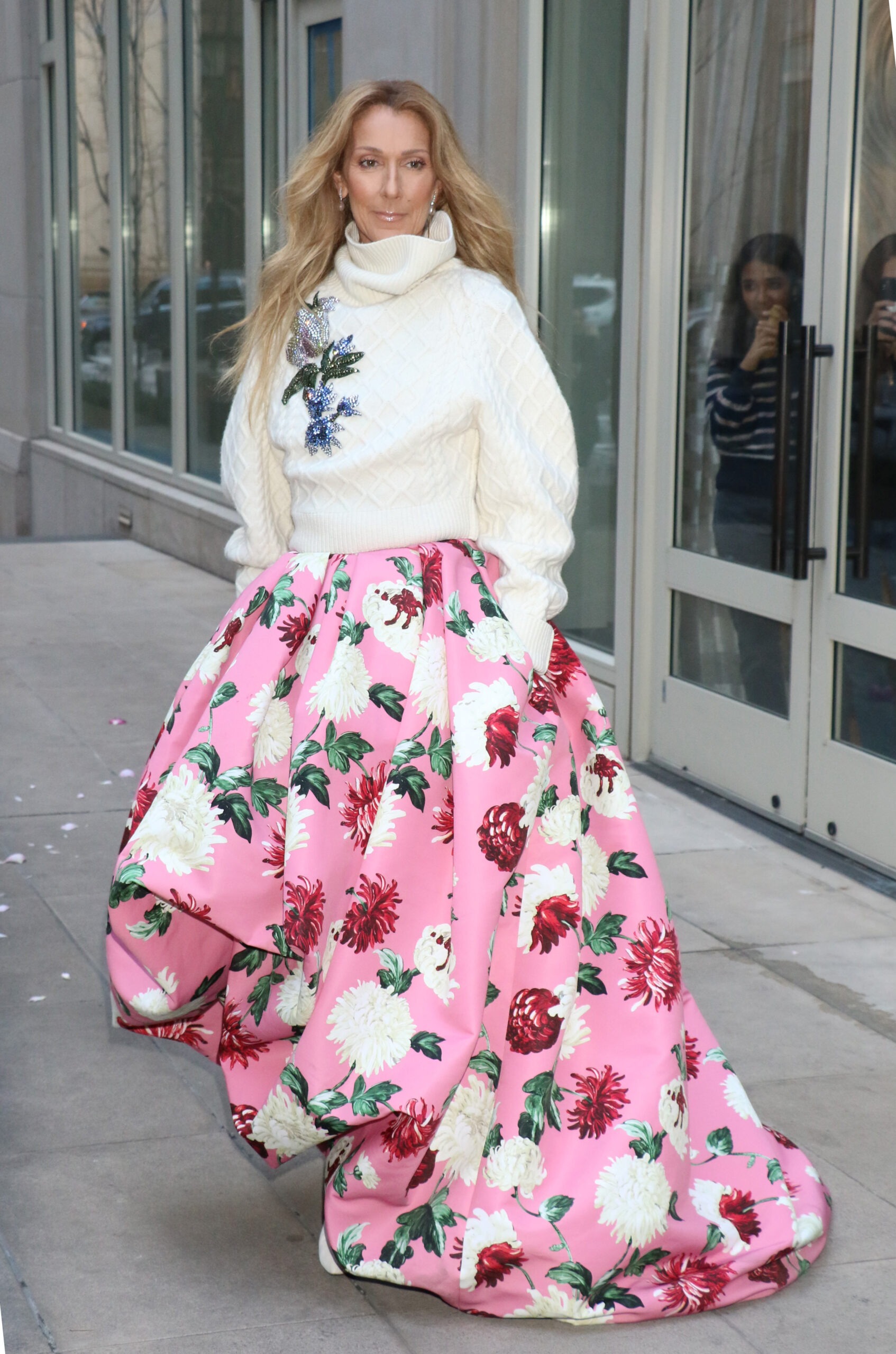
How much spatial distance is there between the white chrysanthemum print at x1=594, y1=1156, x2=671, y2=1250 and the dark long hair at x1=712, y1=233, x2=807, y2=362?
306cm

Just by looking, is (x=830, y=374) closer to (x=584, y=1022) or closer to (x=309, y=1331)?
(x=584, y=1022)

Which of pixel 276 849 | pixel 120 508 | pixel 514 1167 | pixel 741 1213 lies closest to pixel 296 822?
pixel 276 849

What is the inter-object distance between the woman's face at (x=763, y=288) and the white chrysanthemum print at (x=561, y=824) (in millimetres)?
2820

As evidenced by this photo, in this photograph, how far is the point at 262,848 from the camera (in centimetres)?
264

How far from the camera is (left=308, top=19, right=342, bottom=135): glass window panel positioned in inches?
340

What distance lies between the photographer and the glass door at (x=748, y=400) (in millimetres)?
4918

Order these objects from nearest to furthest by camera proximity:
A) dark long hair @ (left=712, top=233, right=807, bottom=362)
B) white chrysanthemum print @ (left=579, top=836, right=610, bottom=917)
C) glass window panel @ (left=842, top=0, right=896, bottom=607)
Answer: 1. white chrysanthemum print @ (left=579, top=836, right=610, bottom=917)
2. glass window panel @ (left=842, top=0, right=896, bottom=607)
3. dark long hair @ (left=712, top=233, right=807, bottom=362)

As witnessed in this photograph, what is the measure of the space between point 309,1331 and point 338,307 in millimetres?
1579

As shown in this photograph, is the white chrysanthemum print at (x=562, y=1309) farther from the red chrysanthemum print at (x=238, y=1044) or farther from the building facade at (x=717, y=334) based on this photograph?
the building facade at (x=717, y=334)

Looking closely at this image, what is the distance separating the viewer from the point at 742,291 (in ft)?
17.4

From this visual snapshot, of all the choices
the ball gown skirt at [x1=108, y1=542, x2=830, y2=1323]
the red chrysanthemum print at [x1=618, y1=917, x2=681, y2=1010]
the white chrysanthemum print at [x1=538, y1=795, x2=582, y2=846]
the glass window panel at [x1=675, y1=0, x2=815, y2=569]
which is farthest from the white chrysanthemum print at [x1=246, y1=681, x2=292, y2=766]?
the glass window panel at [x1=675, y1=0, x2=815, y2=569]

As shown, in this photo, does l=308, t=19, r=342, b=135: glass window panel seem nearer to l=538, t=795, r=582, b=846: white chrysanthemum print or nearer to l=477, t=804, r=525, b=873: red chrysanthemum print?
l=538, t=795, r=582, b=846: white chrysanthemum print

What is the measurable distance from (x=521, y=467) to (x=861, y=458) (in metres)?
2.28

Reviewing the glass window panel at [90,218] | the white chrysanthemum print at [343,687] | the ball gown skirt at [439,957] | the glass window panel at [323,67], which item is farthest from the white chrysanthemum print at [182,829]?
the glass window panel at [90,218]
